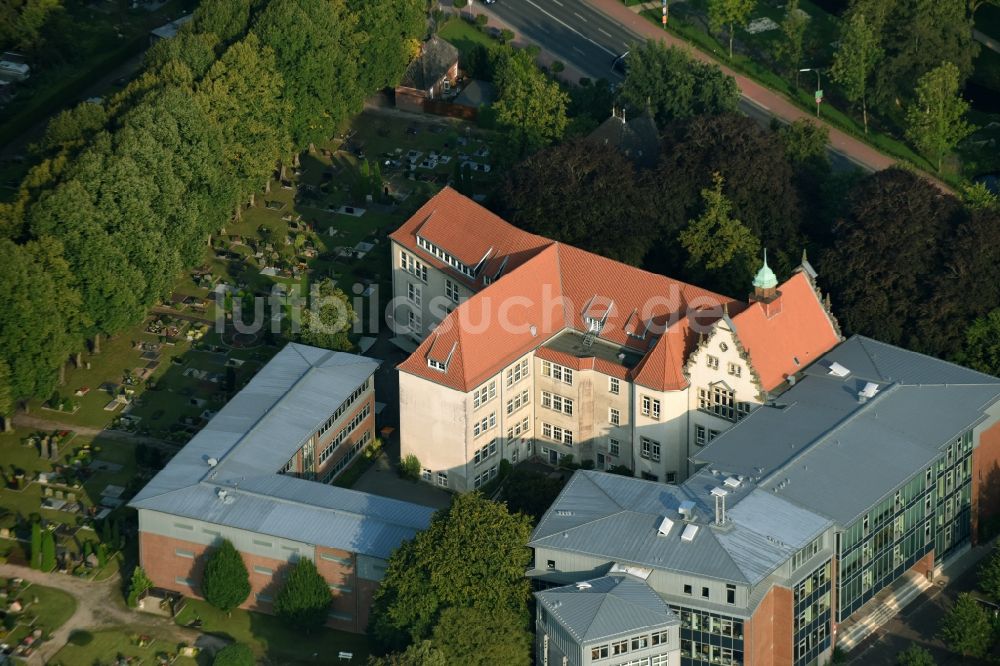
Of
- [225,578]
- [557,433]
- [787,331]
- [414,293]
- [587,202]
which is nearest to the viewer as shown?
[225,578]

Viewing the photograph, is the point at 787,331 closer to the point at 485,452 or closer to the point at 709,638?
the point at 485,452

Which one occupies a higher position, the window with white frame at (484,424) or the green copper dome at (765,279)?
the green copper dome at (765,279)

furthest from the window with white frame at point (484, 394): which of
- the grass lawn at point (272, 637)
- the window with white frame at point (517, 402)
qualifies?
the grass lawn at point (272, 637)

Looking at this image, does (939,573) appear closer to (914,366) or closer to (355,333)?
(914,366)

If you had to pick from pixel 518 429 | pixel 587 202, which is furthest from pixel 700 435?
pixel 587 202

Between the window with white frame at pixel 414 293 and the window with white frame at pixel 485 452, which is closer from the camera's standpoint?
the window with white frame at pixel 485 452

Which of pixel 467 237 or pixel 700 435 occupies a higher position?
pixel 467 237

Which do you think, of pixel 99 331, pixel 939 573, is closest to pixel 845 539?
pixel 939 573

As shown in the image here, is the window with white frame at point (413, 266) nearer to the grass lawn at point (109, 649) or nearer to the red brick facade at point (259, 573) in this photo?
the red brick facade at point (259, 573)
